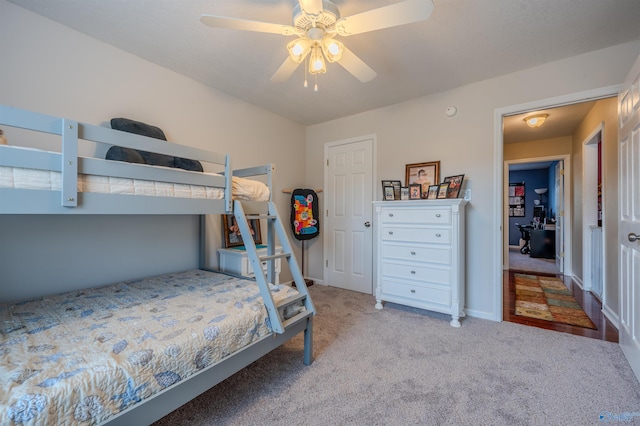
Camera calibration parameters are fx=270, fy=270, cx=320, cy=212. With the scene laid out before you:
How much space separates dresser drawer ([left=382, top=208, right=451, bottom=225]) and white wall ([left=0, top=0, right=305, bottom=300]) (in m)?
1.89

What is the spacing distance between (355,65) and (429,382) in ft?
7.14

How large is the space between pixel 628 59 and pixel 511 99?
2.55 ft

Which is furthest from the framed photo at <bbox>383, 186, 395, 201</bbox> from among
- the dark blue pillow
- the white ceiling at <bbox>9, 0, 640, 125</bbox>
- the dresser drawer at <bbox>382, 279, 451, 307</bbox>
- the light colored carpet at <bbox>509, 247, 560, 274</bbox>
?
the light colored carpet at <bbox>509, 247, 560, 274</bbox>

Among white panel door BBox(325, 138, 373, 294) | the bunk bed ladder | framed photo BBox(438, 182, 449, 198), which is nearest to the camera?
the bunk bed ladder

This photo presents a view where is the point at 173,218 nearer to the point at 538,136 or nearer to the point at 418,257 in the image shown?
the point at 418,257

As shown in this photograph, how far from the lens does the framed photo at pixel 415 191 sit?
3.03 m

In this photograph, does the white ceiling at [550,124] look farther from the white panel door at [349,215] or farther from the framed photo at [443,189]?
the white panel door at [349,215]

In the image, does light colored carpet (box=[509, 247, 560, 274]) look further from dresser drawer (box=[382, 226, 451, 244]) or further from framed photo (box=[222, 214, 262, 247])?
framed photo (box=[222, 214, 262, 247])

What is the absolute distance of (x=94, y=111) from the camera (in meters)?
2.12

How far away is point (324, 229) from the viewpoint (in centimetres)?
403

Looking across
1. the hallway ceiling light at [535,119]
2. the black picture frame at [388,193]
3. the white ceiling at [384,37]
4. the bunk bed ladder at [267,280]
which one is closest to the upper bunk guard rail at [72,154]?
the bunk bed ladder at [267,280]

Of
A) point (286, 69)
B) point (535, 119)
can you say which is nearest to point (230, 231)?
point (286, 69)

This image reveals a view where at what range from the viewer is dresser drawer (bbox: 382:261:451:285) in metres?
2.67

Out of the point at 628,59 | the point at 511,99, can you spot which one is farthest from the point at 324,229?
the point at 628,59
